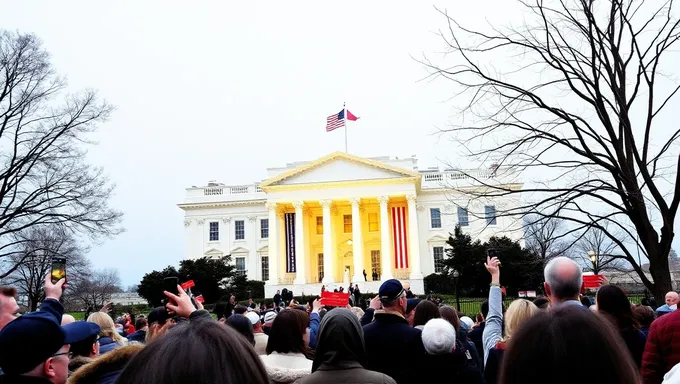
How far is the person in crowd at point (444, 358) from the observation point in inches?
181

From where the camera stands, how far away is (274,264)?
55.0 m

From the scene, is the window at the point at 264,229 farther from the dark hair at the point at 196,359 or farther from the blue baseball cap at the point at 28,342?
the dark hair at the point at 196,359

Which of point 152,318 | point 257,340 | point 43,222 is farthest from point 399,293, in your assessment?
point 43,222

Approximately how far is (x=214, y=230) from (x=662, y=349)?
200 ft

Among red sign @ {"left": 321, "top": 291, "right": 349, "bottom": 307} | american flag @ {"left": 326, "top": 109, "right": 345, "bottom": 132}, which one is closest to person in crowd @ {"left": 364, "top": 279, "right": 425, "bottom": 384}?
red sign @ {"left": 321, "top": 291, "right": 349, "bottom": 307}

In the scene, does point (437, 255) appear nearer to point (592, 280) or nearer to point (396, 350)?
point (592, 280)

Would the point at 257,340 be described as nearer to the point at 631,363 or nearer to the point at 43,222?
the point at 631,363

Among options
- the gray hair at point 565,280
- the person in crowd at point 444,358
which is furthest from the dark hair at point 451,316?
the gray hair at point 565,280

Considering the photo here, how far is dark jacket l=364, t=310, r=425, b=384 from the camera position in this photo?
15.8 feet

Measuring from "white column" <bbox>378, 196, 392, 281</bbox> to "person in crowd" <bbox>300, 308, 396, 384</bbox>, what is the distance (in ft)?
161

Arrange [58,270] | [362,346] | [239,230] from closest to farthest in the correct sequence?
[362,346] → [58,270] → [239,230]

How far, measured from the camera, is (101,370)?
2.96 m

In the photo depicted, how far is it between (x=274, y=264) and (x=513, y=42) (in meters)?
46.4

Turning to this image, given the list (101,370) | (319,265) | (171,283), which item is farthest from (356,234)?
(101,370)
